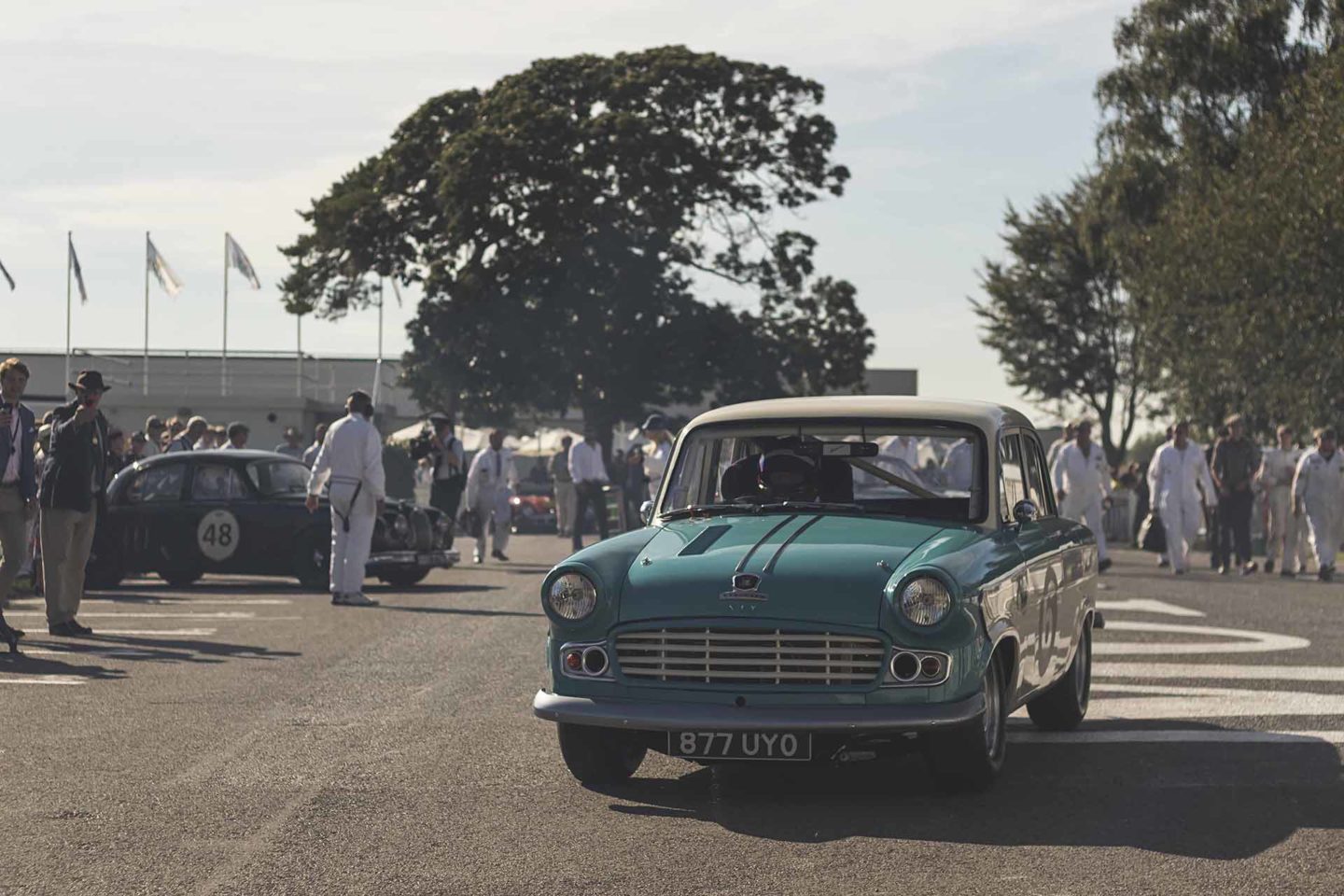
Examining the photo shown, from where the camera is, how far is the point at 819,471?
898 cm

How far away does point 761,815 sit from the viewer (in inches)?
296

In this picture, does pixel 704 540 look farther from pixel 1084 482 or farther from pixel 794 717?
pixel 1084 482

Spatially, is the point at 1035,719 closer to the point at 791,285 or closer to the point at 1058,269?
the point at 791,285

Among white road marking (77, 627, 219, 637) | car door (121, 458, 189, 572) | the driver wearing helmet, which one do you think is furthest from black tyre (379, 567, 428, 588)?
the driver wearing helmet

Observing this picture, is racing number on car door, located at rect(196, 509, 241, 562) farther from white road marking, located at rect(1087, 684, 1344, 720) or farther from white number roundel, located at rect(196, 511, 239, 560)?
white road marking, located at rect(1087, 684, 1344, 720)

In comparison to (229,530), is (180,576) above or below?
below

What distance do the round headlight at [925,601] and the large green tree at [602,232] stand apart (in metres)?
43.1

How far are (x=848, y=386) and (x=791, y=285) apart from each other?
2928 mm

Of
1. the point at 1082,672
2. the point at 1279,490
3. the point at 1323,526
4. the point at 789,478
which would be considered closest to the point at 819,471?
the point at 789,478

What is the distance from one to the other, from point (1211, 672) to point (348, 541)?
8.40 metres

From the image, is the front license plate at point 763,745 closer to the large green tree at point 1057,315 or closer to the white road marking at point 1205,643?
the white road marking at point 1205,643

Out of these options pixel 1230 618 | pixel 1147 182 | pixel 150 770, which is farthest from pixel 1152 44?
pixel 150 770

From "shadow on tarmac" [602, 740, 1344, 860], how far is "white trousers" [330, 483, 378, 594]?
33.3 ft

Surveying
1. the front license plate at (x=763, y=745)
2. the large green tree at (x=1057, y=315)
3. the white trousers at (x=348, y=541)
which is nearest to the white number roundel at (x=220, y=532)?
the white trousers at (x=348, y=541)
